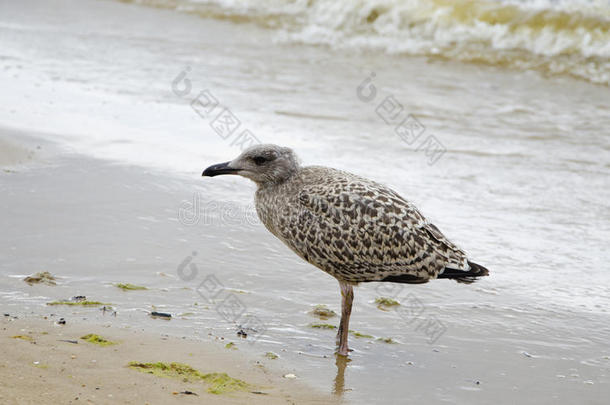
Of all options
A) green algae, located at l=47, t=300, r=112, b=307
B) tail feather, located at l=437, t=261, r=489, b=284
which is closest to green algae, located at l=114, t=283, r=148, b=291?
green algae, located at l=47, t=300, r=112, b=307

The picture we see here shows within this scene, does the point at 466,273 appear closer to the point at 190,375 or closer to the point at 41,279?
the point at 190,375

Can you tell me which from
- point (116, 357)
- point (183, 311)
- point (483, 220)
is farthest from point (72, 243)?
point (483, 220)

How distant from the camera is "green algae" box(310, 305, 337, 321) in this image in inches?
209

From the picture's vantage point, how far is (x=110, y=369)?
407cm

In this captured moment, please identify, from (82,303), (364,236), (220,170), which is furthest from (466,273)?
(82,303)

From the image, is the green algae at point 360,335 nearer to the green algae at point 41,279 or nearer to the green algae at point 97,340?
the green algae at point 97,340

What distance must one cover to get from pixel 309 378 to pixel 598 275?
2.79 meters

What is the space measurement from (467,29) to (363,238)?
531 inches

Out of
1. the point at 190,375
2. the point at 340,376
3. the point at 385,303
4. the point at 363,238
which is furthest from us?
the point at 385,303

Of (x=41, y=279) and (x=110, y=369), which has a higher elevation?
(x=41, y=279)

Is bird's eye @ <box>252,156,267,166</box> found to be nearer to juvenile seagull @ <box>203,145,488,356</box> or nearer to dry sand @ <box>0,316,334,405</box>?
juvenile seagull @ <box>203,145,488,356</box>

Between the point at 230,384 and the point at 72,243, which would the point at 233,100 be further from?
the point at 230,384

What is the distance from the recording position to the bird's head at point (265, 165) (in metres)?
5.28

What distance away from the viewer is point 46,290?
16.5ft
